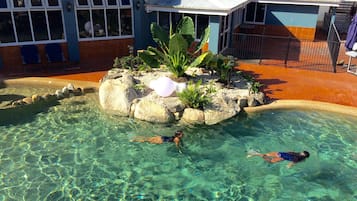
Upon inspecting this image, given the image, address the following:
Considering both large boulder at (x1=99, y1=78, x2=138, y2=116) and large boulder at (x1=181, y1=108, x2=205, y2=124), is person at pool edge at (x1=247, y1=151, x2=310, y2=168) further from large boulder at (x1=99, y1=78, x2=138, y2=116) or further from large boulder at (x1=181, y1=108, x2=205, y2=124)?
large boulder at (x1=99, y1=78, x2=138, y2=116)

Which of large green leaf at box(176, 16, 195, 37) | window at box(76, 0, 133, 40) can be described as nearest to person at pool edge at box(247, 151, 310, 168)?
large green leaf at box(176, 16, 195, 37)

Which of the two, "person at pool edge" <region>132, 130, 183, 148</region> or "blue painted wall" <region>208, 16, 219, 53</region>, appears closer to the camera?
"person at pool edge" <region>132, 130, 183, 148</region>

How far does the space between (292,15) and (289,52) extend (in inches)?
137

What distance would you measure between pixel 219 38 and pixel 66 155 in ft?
29.4

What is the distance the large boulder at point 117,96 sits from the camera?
11438 mm

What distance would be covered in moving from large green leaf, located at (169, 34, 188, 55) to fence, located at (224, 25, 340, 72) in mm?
4232

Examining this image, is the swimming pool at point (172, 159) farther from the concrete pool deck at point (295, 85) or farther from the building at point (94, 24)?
the building at point (94, 24)

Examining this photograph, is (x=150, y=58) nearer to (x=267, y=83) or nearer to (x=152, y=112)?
(x=152, y=112)

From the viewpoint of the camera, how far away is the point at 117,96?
11.5 metres

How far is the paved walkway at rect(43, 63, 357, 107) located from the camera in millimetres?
12336

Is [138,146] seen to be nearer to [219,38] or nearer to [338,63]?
[219,38]

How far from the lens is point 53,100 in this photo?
40.9 feet

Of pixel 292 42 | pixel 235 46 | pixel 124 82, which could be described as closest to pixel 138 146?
pixel 124 82

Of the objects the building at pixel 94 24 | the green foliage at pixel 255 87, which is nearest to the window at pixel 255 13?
the building at pixel 94 24
